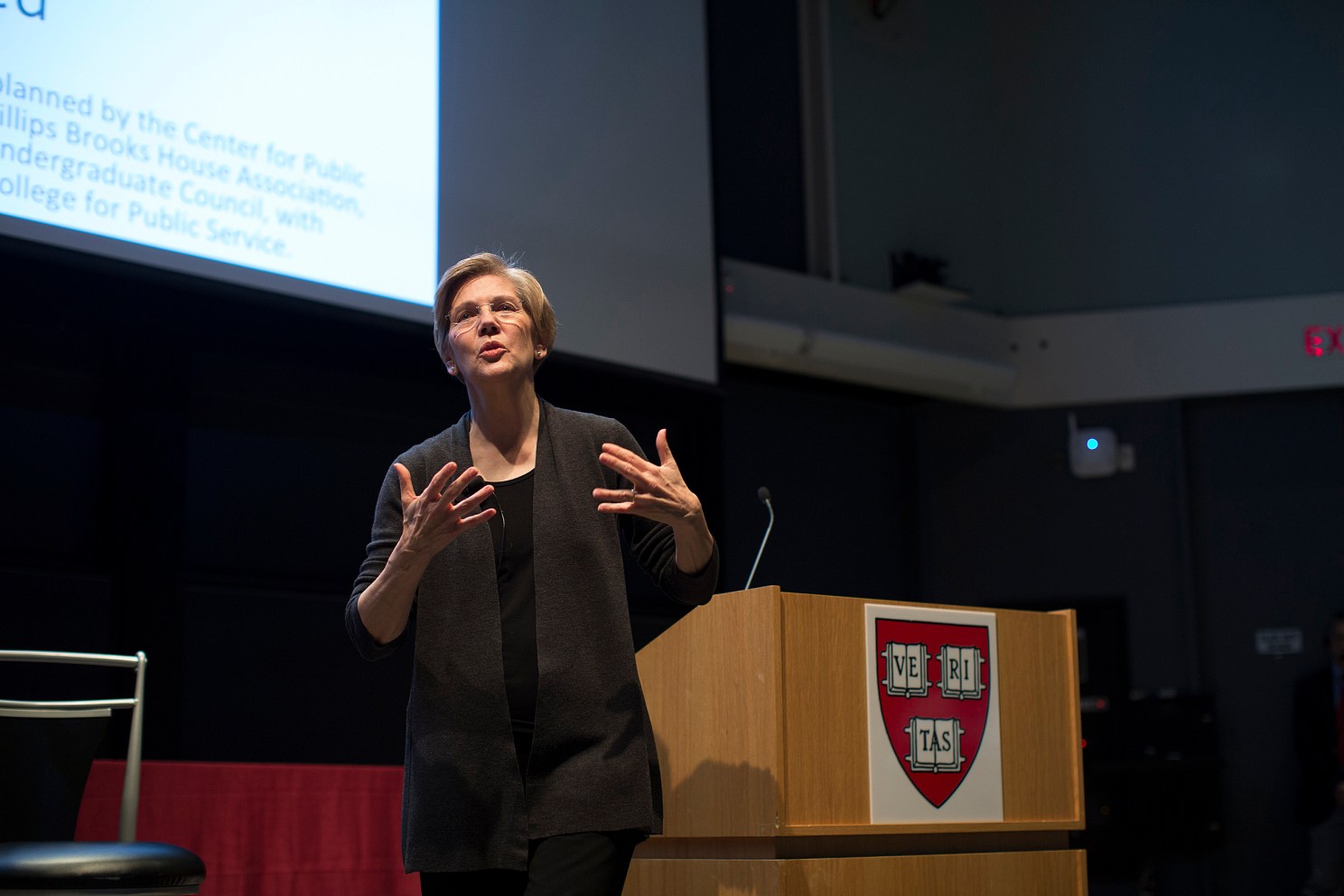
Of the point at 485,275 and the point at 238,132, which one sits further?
the point at 238,132

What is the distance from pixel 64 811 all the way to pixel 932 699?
151 centimetres

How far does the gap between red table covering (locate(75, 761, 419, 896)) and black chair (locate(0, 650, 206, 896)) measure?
0.29ft

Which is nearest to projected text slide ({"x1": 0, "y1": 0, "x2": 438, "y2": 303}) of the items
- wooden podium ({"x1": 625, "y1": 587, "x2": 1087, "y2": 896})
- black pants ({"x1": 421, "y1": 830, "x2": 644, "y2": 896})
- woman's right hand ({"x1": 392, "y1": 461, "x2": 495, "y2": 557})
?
wooden podium ({"x1": 625, "y1": 587, "x2": 1087, "y2": 896})

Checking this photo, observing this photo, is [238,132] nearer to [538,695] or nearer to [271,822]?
[271,822]

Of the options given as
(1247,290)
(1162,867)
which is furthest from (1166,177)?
(1162,867)

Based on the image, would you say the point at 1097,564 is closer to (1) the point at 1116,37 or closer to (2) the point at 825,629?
(1) the point at 1116,37

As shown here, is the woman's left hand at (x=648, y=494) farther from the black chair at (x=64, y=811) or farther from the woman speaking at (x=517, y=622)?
the black chair at (x=64, y=811)

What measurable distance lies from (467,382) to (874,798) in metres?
1.04

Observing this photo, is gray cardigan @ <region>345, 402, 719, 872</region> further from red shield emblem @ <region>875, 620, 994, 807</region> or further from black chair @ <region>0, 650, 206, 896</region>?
red shield emblem @ <region>875, 620, 994, 807</region>

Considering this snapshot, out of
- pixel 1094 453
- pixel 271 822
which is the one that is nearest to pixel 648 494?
pixel 271 822

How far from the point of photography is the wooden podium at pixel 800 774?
2.08 m

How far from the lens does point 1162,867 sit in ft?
21.2

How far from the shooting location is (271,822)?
2.80 meters

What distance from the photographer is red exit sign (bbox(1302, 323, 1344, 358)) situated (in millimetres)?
6703
